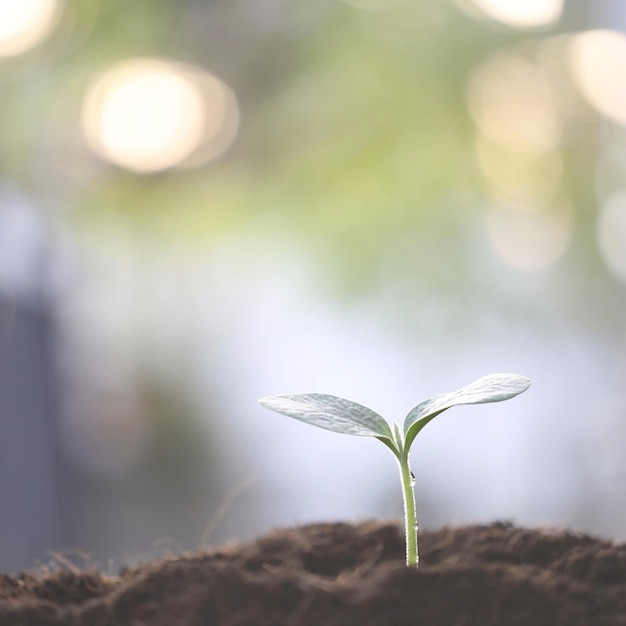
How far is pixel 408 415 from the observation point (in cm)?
43

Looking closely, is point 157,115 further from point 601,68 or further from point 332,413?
point 332,413

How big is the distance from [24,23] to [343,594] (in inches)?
82.4

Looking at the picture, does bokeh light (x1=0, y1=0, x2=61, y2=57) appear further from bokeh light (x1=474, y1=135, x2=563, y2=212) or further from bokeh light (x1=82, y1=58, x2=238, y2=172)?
bokeh light (x1=474, y1=135, x2=563, y2=212)

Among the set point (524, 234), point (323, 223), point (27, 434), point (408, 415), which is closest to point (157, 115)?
point (323, 223)

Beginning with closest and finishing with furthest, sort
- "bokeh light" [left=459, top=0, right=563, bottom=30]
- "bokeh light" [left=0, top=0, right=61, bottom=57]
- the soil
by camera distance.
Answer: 1. the soil
2. "bokeh light" [left=0, top=0, right=61, bottom=57]
3. "bokeh light" [left=459, top=0, right=563, bottom=30]

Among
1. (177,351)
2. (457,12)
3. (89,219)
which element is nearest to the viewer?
(457,12)

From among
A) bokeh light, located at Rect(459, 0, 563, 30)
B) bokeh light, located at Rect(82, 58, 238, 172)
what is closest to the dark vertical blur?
bokeh light, located at Rect(82, 58, 238, 172)

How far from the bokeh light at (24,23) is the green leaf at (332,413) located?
192cm

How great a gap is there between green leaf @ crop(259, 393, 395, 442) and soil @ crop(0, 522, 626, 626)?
2.7 inches

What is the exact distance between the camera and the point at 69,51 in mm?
2252

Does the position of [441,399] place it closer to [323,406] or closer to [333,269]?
[323,406]

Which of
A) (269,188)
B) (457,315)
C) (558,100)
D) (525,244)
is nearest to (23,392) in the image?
(269,188)

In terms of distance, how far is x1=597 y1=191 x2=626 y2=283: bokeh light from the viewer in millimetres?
2395

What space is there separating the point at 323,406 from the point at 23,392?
6.65 ft
